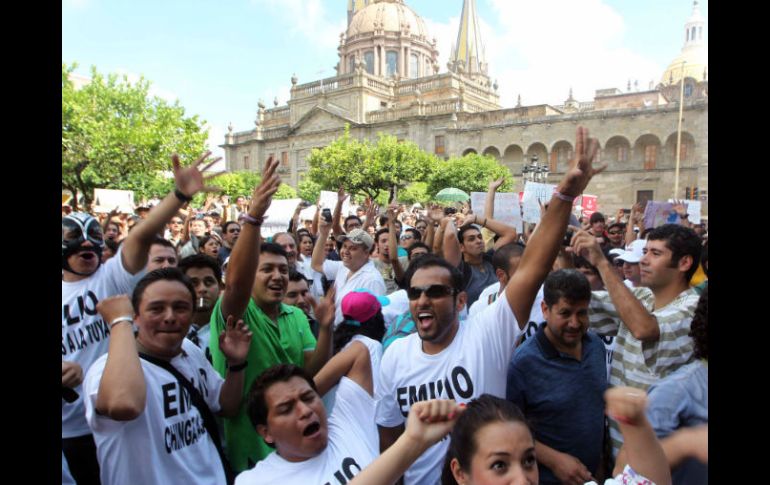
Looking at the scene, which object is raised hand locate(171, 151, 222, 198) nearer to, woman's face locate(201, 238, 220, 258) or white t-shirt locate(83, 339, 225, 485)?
white t-shirt locate(83, 339, 225, 485)

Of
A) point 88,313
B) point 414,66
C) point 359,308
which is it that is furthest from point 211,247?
point 414,66

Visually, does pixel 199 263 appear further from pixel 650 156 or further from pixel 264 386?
pixel 650 156

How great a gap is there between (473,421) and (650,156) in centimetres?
3795

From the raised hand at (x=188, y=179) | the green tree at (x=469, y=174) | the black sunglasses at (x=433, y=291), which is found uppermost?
the green tree at (x=469, y=174)

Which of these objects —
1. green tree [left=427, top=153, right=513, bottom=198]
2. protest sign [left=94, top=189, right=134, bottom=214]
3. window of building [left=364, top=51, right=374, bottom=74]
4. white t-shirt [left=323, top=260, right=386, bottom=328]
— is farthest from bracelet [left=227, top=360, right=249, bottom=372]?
window of building [left=364, top=51, right=374, bottom=74]

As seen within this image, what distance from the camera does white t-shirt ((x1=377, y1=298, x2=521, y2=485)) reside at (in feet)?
7.88

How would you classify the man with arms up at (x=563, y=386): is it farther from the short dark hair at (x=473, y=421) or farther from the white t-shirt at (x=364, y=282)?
the white t-shirt at (x=364, y=282)

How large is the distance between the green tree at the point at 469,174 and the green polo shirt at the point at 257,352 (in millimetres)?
32622

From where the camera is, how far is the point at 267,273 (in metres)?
2.99

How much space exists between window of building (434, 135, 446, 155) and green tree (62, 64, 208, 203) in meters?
19.8

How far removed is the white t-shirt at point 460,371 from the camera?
7.88 ft

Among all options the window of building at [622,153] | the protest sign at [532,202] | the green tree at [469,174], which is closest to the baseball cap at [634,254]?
the protest sign at [532,202]

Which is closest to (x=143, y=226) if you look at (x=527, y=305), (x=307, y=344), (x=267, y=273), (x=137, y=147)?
(x=267, y=273)
